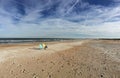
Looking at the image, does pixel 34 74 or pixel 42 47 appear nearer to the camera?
pixel 34 74

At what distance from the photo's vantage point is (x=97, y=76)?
701 centimetres

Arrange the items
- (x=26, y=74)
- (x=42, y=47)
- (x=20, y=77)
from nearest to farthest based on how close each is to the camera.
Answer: (x=20, y=77), (x=26, y=74), (x=42, y=47)

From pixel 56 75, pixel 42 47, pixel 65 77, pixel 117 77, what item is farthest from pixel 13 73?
pixel 42 47

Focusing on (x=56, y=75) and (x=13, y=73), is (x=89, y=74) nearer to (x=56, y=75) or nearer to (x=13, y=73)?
(x=56, y=75)

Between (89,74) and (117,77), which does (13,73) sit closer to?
(89,74)

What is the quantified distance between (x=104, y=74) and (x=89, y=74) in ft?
3.05

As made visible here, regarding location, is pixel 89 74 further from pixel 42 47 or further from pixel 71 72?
pixel 42 47

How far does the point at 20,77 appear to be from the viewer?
6844mm

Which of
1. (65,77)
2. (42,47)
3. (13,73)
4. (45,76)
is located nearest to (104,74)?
(65,77)

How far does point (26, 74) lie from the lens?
731 cm

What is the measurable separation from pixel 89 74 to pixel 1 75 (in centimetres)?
524

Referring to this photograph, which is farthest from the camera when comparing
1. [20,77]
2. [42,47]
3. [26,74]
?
[42,47]

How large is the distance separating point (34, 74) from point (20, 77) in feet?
2.78

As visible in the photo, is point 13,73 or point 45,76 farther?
point 13,73
